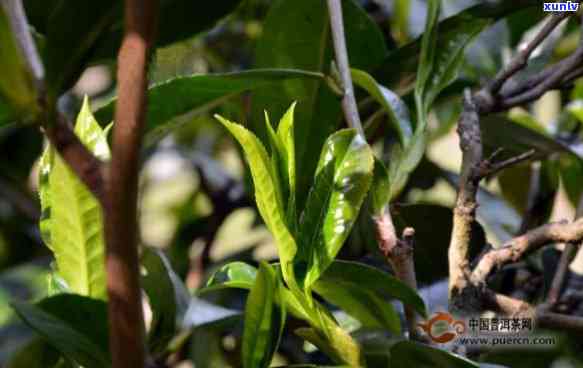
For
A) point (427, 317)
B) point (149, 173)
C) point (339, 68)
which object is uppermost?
point (339, 68)

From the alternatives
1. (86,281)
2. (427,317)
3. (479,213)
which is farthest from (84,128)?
(479,213)

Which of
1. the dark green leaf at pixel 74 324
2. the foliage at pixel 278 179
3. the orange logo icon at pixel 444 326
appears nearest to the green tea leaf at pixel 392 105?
the foliage at pixel 278 179

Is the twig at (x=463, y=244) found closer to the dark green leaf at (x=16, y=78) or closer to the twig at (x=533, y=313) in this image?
the twig at (x=533, y=313)

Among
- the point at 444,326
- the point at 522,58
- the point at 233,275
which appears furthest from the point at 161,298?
the point at 522,58

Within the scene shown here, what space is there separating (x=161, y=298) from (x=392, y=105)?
0.61 ft

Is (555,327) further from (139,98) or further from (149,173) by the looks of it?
(149,173)

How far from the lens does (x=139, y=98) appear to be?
34 cm

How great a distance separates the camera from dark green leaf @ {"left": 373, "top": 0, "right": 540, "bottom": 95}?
620 mm

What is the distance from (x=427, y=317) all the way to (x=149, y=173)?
729 mm

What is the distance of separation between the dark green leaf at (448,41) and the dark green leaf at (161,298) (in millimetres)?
229

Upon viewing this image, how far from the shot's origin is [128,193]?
0.33 meters

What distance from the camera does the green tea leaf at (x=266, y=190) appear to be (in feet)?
1.43

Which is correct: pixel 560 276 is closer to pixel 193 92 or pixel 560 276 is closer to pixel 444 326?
pixel 444 326

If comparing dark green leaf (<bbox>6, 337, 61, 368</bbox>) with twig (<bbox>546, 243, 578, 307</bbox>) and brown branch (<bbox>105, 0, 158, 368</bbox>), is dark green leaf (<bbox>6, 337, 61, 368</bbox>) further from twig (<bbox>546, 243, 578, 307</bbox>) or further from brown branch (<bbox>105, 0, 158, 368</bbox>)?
twig (<bbox>546, 243, 578, 307</bbox>)
